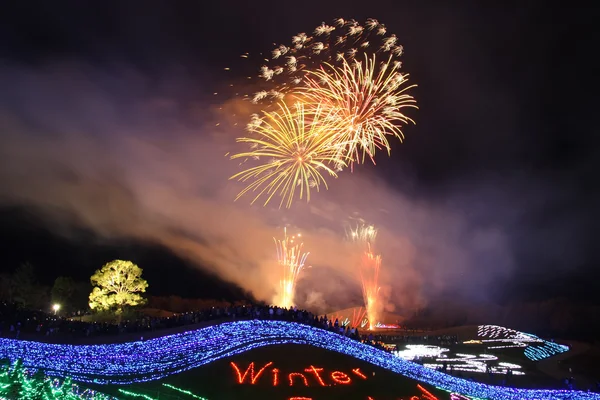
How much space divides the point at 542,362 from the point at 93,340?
1139 inches

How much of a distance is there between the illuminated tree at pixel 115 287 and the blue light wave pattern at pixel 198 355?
25.5 m

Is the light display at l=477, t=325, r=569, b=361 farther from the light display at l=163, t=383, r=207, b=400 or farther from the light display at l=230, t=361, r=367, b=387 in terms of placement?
the light display at l=163, t=383, r=207, b=400

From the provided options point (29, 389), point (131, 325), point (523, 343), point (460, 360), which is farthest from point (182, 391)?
point (523, 343)

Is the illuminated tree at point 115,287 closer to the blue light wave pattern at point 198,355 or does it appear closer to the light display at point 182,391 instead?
the blue light wave pattern at point 198,355

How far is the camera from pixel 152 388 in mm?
16031

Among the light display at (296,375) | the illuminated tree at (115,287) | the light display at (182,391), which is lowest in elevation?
the light display at (182,391)

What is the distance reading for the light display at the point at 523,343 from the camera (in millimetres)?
34125

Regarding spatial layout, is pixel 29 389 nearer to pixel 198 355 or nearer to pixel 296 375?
pixel 198 355

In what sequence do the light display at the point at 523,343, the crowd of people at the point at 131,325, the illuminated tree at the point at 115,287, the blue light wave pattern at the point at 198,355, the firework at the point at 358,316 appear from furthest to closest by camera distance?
the firework at the point at 358,316 → the illuminated tree at the point at 115,287 → the light display at the point at 523,343 → the crowd of people at the point at 131,325 → the blue light wave pattern at the point at 198,355

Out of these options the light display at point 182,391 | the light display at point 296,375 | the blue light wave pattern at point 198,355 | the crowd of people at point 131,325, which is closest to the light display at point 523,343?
the blue light wave pattern at point 198,355

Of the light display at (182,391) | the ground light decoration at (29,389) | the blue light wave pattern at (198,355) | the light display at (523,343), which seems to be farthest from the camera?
the light display at (523,343)

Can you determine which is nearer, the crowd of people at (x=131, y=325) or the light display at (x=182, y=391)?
the light display at (x=182, y=391)

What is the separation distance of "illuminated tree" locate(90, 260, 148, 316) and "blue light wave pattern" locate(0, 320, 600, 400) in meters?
25.5

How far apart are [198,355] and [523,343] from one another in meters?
31.0
